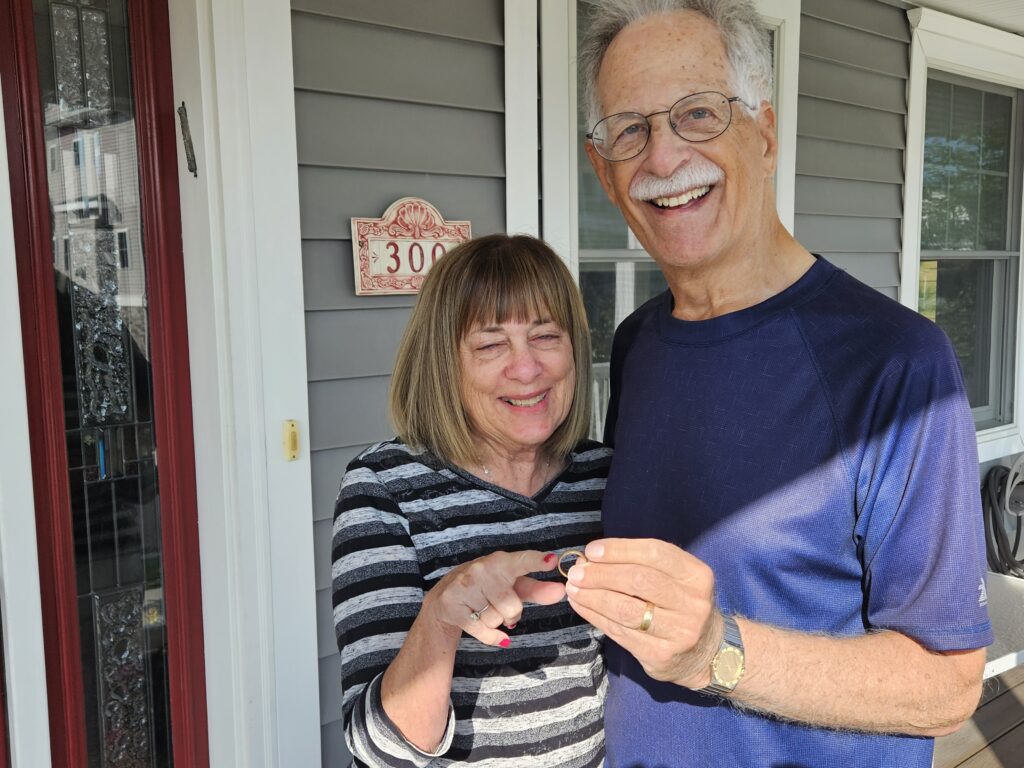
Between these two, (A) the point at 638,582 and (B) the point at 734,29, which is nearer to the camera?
(A) the point at 638,582

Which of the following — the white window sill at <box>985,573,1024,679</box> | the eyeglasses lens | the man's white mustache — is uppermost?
the eyeglasses lens

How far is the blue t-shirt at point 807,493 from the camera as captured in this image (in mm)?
967

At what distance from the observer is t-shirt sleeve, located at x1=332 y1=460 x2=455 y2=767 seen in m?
1.04

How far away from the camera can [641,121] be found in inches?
49.3

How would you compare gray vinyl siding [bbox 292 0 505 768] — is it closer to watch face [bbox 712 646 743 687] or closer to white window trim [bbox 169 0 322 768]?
white window trim [bbox 169 0 322 768]

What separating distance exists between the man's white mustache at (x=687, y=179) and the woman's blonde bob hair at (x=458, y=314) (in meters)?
0.20

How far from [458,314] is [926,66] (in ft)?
11.0

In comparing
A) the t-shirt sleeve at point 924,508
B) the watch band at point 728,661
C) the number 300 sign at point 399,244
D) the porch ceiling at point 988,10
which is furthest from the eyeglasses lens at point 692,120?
the porch ceiling at point 988,10

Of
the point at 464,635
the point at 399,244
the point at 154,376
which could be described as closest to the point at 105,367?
the point at 154,376

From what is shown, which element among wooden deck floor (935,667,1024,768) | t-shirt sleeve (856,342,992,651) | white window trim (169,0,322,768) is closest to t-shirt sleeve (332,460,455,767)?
t-shirt sleeve (856,342,992,651)

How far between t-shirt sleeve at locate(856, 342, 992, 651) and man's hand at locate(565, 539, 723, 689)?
26 cm

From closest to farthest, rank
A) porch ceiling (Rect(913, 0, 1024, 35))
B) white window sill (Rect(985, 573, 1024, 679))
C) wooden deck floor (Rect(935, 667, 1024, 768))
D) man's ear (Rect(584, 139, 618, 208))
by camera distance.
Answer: man's ear (Rect(584, 139, 618, 208)) < white window sill (Rect(985, 573, 1024, 679)) < wooden deck floor (Rect(935, 667, 1024, 768)) < porch ceiling (Rect(913, 0, 1024, 35))

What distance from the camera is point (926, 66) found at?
3.67 m

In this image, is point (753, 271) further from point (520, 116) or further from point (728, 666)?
point (520, 116)
